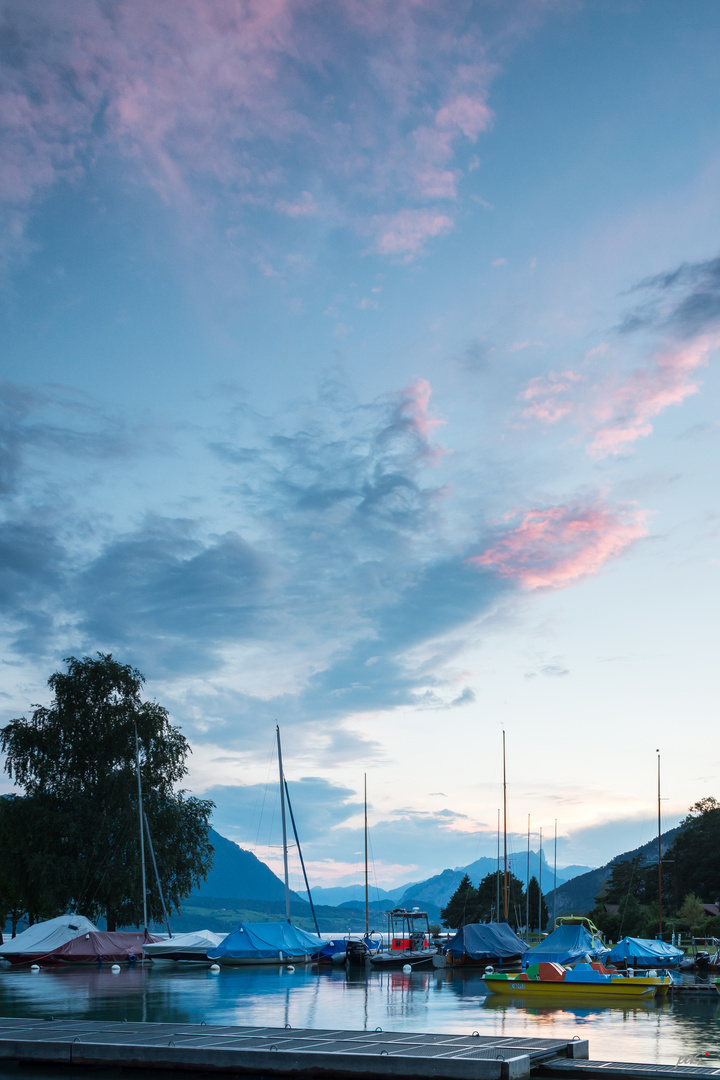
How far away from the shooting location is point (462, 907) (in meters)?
156

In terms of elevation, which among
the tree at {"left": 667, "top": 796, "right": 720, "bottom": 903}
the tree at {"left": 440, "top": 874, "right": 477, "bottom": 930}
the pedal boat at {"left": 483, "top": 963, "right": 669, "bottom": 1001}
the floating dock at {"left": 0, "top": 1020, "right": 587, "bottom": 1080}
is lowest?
the tree at {"left": 440, "top": 874, "right": 477, "bottom": 930}

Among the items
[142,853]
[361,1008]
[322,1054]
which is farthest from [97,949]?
[322,1054]

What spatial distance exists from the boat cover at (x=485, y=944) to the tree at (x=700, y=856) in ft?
248

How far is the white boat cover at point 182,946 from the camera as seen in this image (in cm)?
6469

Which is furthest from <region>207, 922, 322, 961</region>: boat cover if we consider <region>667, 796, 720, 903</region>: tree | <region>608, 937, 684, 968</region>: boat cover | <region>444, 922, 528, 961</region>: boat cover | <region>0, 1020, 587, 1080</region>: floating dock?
<region>667, 796, 720, 903</region>: tree

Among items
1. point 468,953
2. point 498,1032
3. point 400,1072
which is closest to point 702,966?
point 468,953

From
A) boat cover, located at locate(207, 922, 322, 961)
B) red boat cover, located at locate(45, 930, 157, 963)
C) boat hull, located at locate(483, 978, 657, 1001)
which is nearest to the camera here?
boat hull, located at locate(483, 978, 657, 1001)

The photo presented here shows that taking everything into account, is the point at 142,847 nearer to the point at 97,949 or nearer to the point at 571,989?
the point at 97,949

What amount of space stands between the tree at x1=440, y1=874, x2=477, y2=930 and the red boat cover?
92.5 m

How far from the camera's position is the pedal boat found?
4207cm

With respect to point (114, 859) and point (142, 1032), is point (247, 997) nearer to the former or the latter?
point (142, 1032)

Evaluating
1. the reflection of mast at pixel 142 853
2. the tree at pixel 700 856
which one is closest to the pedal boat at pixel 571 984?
the reflection of mast at pixel 142 853

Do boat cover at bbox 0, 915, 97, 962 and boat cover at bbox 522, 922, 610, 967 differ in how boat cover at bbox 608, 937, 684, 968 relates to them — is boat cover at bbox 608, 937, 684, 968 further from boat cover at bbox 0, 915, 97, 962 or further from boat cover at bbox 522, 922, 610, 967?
boat cover at bbox 0, 915, 97, 962

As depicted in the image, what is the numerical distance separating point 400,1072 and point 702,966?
47.9 m
